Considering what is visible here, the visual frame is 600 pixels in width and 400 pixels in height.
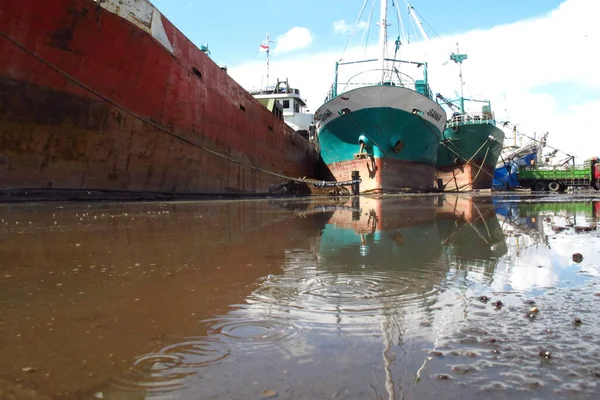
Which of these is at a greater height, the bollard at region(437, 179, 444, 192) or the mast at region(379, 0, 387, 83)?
the mast at region(379, 0, 387, 83)

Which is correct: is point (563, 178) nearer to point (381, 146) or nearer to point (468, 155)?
point (468, 155)

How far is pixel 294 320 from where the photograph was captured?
1949 mm

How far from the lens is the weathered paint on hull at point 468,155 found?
87.2 feet

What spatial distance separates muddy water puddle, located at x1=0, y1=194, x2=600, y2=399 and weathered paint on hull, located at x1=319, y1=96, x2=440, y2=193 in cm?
1428

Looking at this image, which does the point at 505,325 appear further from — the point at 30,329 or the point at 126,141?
the point at 126,141

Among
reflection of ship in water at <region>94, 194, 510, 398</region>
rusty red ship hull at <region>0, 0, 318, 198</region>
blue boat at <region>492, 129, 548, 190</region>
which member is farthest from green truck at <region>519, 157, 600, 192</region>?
reflection of ship in water at <region>94, 194, 510, 398</region>

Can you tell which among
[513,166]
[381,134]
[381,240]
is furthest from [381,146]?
[513,166]

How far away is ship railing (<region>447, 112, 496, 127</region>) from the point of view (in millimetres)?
26630

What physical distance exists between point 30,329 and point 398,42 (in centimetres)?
2428

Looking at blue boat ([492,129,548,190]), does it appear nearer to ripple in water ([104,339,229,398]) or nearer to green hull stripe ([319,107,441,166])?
green hull stripe ([319,107,441,166])

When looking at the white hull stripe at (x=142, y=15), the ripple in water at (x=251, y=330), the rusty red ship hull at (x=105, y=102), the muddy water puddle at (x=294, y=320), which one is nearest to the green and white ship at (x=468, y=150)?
the rusty red ship hull at (x=105, y=102)

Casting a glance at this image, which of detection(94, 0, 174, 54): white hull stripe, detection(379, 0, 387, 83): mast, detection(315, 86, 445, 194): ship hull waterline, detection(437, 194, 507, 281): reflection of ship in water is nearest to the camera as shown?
detection(437, 194, 507, 281): reflection of ship in water

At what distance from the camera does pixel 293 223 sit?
20.4ft

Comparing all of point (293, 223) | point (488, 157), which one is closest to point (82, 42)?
point (293, 223)
